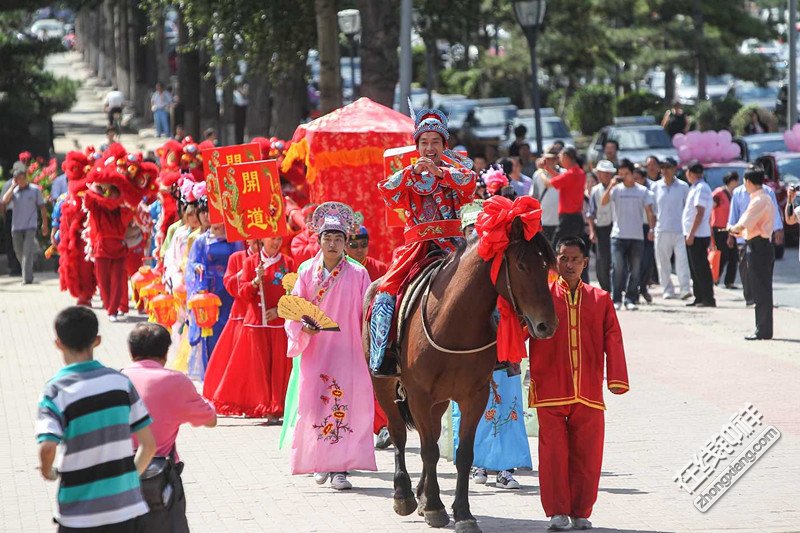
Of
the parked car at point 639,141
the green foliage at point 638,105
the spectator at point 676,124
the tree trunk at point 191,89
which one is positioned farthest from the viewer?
the green foliage at point 638,105

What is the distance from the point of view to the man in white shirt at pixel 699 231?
62.3ft

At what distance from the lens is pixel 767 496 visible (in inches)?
369

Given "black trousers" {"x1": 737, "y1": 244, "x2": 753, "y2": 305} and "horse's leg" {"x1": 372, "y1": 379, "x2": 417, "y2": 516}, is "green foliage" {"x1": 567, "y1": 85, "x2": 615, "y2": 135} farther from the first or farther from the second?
"horse's leg" {"x1": 372, "y1": 379, "x2": 417, "y2": 516}

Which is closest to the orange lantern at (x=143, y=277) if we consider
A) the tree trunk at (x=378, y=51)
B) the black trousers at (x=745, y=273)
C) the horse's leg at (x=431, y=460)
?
the black trousers at (x=745, y=273)

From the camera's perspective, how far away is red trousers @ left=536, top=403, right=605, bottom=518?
852 cm

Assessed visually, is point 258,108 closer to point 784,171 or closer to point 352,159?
point 784,171

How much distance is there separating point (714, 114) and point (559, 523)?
35039 millimetres

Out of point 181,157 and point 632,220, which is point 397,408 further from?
point 632,220

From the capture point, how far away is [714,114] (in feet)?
138

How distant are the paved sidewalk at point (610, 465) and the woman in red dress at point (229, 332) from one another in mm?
451

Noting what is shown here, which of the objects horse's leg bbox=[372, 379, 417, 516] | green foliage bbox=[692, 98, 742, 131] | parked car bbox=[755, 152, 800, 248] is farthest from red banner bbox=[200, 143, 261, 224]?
green foliage bbox=[692, 98, 742, 131]

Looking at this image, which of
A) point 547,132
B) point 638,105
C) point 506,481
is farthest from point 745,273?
point 638,105

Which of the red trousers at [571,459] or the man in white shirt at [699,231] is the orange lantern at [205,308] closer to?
the red trousers at [571,459]

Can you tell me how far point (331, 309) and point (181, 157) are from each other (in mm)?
6272
